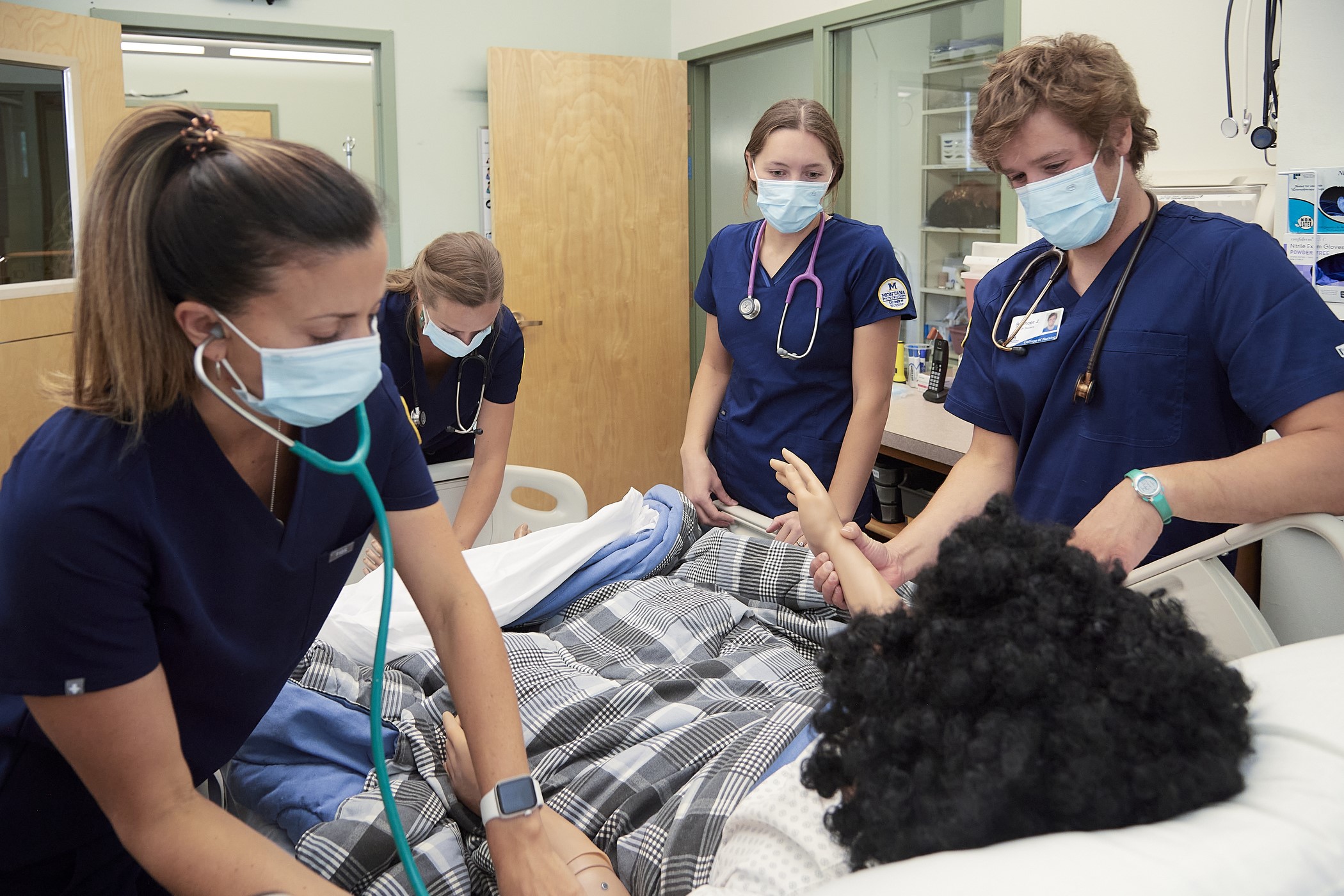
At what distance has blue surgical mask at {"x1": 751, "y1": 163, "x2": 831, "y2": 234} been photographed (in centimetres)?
206

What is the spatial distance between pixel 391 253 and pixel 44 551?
332 cm

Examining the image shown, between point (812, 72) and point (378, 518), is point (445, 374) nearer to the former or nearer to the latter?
point (378, 518)

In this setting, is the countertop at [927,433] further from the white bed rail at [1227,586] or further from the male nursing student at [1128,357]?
the white bed rail at [1227,586]

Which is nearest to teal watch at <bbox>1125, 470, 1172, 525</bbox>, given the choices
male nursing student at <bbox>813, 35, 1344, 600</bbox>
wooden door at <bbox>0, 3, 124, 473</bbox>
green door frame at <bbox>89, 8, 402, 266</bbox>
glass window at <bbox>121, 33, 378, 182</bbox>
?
male nursing student at <bbox>813, 35, 1344, 600</bbox>

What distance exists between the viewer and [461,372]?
2.22 meters

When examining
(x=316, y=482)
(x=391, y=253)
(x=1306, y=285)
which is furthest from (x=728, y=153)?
(x=316, y=482)

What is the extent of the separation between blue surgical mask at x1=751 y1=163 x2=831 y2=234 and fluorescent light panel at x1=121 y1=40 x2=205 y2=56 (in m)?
2.70

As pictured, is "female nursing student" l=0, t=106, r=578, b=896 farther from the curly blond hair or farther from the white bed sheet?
the curly blond hair

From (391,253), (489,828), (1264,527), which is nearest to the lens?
(489,828)

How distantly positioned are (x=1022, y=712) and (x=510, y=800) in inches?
20.9

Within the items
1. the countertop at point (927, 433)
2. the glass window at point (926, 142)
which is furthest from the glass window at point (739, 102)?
the countertop at point (927, 433)

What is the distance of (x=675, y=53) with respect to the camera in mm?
4441

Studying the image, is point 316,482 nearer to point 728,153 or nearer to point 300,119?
point 300,119

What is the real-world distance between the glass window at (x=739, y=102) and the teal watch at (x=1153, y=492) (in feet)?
10.3
